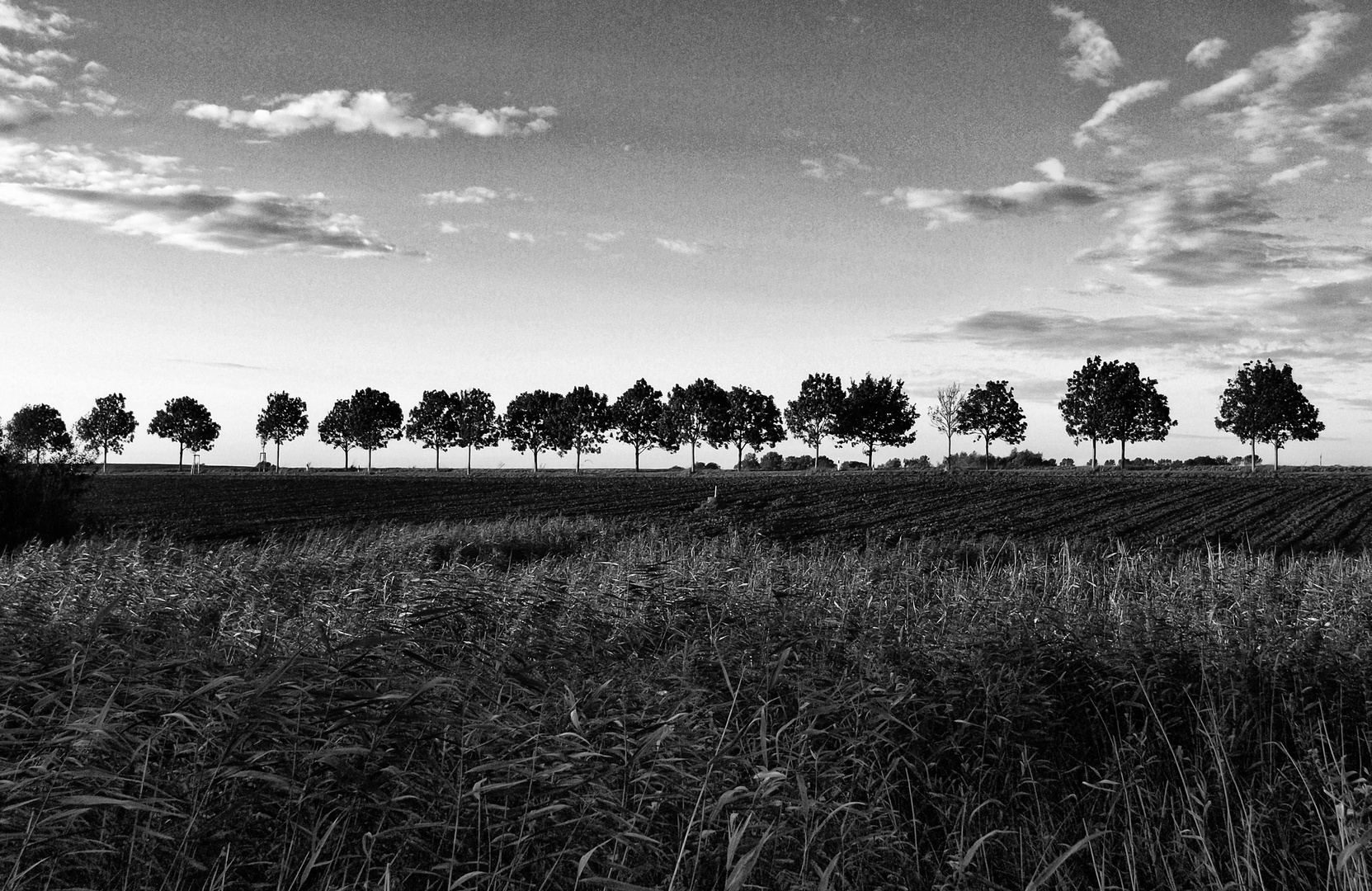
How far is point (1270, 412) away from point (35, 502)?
97201mm

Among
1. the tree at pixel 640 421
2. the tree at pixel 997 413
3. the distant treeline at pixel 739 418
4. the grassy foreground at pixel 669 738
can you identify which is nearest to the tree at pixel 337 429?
the distant treeline at pixel 739 418

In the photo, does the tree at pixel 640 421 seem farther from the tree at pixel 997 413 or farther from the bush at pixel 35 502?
the bush at pixel 35 502

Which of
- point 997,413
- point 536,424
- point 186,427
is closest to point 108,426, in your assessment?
point 186,427

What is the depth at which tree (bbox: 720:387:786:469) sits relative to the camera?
4678 inches

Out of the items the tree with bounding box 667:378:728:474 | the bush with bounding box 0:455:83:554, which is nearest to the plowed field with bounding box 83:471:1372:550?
the bush with bounding box 0:455:83:554

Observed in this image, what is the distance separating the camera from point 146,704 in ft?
17.2

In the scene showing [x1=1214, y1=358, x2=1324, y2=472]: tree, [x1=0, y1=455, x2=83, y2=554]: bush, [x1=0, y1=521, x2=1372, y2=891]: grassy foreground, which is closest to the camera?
[x1=0, y1=521, x2=1372, y2=891]: grassy foreground

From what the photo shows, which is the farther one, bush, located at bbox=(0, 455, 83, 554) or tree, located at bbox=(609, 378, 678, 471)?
tree, located at bbox=(609, 378, 678, 471)

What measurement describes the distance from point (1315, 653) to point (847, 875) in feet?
19.5

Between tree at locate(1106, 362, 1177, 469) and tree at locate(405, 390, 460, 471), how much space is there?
84418mm

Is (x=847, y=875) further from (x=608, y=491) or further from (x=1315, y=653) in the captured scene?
(x=608, y=491)

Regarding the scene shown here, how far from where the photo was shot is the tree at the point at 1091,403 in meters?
98.2

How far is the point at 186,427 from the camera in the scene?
13575 cm

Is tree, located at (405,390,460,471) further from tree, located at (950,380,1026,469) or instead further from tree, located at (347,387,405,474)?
tree, located at (950,380,1026,469)
